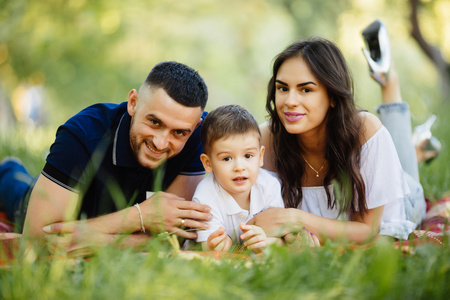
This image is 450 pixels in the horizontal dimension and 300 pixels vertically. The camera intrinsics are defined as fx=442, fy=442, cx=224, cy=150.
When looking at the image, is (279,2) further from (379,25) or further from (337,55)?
(337,55)

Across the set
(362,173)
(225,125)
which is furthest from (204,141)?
(362,173)

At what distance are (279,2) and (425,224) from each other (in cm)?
1503

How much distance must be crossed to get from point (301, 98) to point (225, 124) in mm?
571

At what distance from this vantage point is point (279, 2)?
1722 cm

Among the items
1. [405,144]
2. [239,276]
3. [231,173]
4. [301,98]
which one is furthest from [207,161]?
[405,144]

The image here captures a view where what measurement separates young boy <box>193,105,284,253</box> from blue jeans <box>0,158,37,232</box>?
5.37ft

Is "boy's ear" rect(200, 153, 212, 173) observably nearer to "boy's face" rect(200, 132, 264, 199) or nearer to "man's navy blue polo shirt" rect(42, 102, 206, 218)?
"boy's face" rect(200, 132, 264, 199)

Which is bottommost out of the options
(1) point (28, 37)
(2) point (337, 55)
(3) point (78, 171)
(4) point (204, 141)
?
(3) point (78, 171)

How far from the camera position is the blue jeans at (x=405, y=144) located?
367 cm

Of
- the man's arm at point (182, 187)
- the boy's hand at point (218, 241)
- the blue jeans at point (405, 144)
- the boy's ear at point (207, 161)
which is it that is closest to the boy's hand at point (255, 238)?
the boy's hand at point (218, 241)

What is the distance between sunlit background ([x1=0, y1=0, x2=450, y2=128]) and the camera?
31.9ft

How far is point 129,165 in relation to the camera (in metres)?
2.92

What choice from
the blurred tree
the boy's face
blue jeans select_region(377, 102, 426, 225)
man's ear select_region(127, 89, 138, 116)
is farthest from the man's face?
the blurred tree

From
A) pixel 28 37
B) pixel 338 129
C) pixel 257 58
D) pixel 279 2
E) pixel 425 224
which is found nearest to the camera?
pixel 338 129
